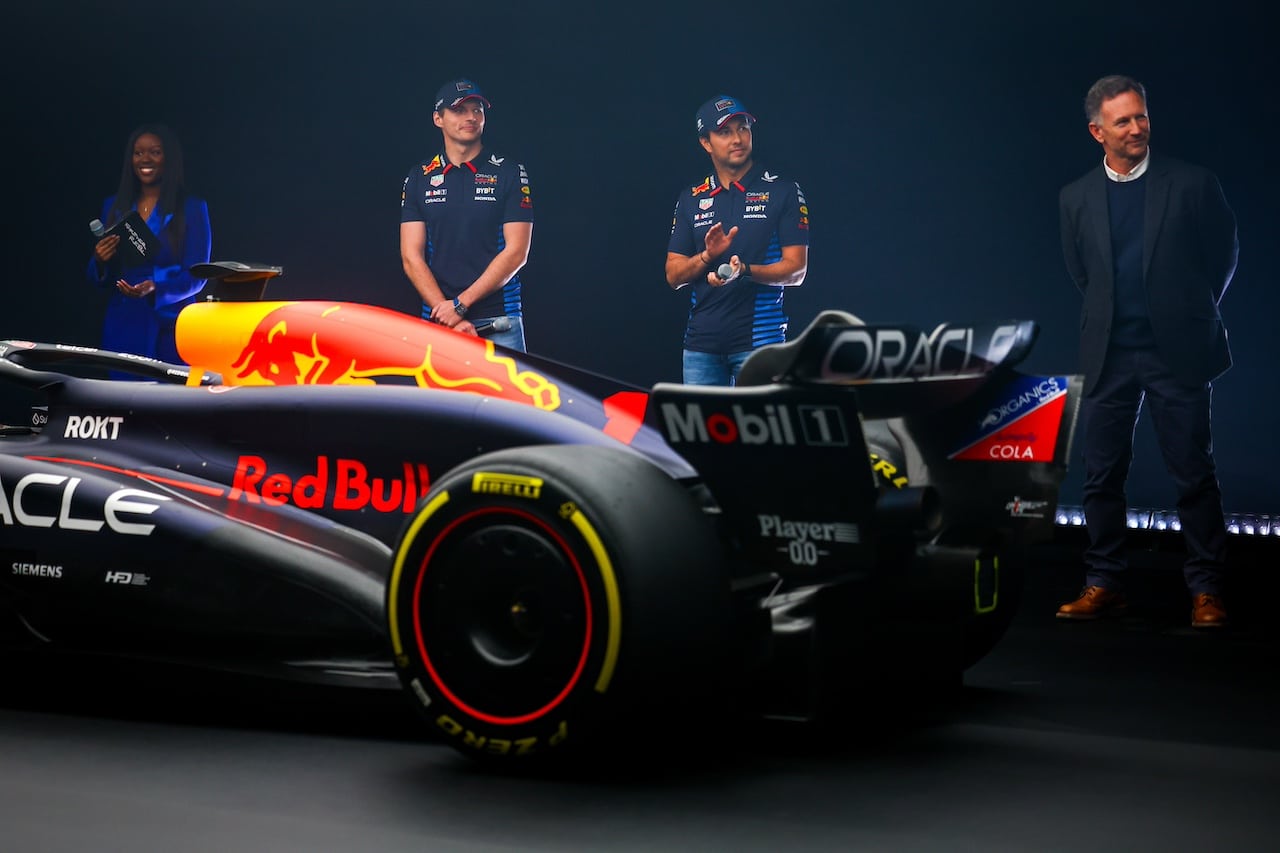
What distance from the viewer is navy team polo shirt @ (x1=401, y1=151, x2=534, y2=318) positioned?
8078 mm

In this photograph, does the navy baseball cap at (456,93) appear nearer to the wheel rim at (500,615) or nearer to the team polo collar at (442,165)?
the team polo collar at (442,165)

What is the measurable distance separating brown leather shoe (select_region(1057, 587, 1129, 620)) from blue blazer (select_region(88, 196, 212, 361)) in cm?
521

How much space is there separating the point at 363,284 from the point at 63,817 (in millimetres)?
6367

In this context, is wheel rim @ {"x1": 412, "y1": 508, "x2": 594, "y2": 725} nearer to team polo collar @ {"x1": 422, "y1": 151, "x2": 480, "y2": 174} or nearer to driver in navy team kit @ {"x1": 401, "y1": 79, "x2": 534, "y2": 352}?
driver in navy team kit @ {"x1": 401, "y1": 79, "x2": 534, "y2": 352}

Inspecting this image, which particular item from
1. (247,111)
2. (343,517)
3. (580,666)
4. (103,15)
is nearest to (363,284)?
(247,111)

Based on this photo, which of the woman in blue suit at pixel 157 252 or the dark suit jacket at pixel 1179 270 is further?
the woman in blue suit at pixel 157 252

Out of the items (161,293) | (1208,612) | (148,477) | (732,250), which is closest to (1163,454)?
(1208,612)

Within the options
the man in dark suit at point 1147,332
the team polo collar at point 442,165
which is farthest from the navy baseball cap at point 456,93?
the man in dark suit at point 1147,332

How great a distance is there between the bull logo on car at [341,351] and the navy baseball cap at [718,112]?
3805mm

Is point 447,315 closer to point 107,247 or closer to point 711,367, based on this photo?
point 711,367

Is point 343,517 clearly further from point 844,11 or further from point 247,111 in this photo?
point 247,111

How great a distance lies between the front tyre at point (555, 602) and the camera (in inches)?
129

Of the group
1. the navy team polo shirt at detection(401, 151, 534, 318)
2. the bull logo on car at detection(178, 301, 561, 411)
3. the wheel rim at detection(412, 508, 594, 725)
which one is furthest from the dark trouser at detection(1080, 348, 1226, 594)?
the wheel rim at detection(412, 508, 594, 725)

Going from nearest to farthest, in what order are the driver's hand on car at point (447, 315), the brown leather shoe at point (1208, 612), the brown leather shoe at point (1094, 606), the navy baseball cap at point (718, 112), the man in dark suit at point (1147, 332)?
the brown leather shoe at point (1208, 612) → the man in dark suit at point (1147, 332) → the brown leather shoe at point (1094, 606) → the driver's hand on car at point (447, 315) → the navy baseball cap at point (718, 112)
